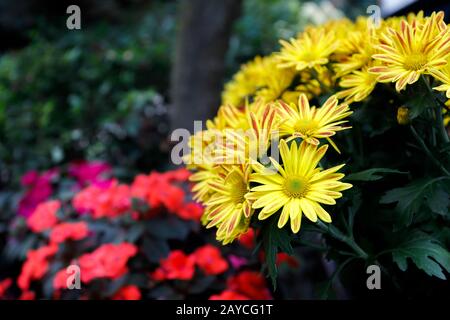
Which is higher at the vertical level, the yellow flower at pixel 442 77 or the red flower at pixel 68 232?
the yellow flower at pixel 442 77

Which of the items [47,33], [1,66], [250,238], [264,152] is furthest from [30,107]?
[264,152]

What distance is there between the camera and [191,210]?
6.59 ft

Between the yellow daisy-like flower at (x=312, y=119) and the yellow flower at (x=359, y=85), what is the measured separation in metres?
0.10

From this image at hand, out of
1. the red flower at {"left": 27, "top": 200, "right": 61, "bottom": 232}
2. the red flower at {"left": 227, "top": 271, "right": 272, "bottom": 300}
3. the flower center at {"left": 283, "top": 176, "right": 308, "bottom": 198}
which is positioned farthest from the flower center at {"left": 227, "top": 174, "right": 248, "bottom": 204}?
the red flower at {"left": 27, "top": 200, "right": 61, "bottom": 232}

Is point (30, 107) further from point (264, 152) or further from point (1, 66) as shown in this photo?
point (264, 152)

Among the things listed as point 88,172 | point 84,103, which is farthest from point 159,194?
point 84,103

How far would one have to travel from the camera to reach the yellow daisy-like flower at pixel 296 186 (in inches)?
38.9

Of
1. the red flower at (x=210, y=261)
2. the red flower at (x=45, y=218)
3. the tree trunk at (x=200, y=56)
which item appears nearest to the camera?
the red flower at (x=210, y=261)

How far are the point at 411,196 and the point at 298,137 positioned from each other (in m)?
0.32

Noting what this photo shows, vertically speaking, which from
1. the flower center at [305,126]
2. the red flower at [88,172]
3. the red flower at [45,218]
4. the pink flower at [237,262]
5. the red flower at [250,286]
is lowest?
Answer: the red flower at [250,286]

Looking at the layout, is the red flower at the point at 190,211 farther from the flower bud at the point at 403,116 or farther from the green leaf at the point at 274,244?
the flower bud at the point at 403,116

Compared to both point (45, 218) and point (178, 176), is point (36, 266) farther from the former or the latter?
point (178, 176)

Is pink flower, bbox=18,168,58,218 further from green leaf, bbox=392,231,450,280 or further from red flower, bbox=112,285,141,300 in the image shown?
green leaf, bbox=392,231,450,280

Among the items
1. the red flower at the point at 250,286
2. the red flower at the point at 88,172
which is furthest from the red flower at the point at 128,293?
the red flower at the point at 88,172
